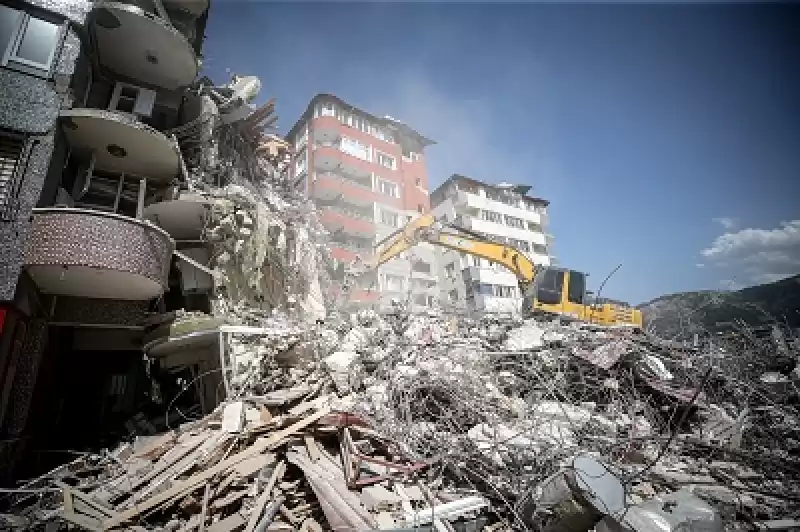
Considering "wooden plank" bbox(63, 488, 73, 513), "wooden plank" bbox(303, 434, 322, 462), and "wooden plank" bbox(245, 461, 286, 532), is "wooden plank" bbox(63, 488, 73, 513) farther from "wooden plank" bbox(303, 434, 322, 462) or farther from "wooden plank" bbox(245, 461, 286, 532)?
"wooden plank" bbox(303, 434, 322, 462)

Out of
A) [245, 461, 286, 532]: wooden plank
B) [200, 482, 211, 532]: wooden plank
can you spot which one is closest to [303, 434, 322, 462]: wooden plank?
[245, 461, 286, 532]: wooden plank

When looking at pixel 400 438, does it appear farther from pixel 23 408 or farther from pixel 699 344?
pixel 23 408

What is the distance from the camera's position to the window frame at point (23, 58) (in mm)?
8977

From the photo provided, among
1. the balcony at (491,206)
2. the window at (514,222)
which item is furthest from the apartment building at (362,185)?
the window at (514,222)

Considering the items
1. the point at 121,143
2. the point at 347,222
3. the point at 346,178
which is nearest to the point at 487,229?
the point at 347,222

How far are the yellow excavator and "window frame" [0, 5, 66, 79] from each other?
37.2 ft

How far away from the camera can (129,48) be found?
1180 cm

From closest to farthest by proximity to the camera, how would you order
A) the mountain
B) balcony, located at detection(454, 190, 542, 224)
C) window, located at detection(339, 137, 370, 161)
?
the mountain → window, located at detection(339, 137, 370, 161) → balcony, located at detection(454, 190, 542, 224)

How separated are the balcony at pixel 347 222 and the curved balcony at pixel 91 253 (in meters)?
23.6

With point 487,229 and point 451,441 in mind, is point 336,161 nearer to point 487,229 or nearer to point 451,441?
point 487,229

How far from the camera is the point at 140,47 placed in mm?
11844

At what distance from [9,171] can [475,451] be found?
11517 mm

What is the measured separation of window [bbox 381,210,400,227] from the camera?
1442 inches

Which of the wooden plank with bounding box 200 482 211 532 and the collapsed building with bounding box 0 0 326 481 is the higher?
the collapsed building with bounding box 0 0 326 481
